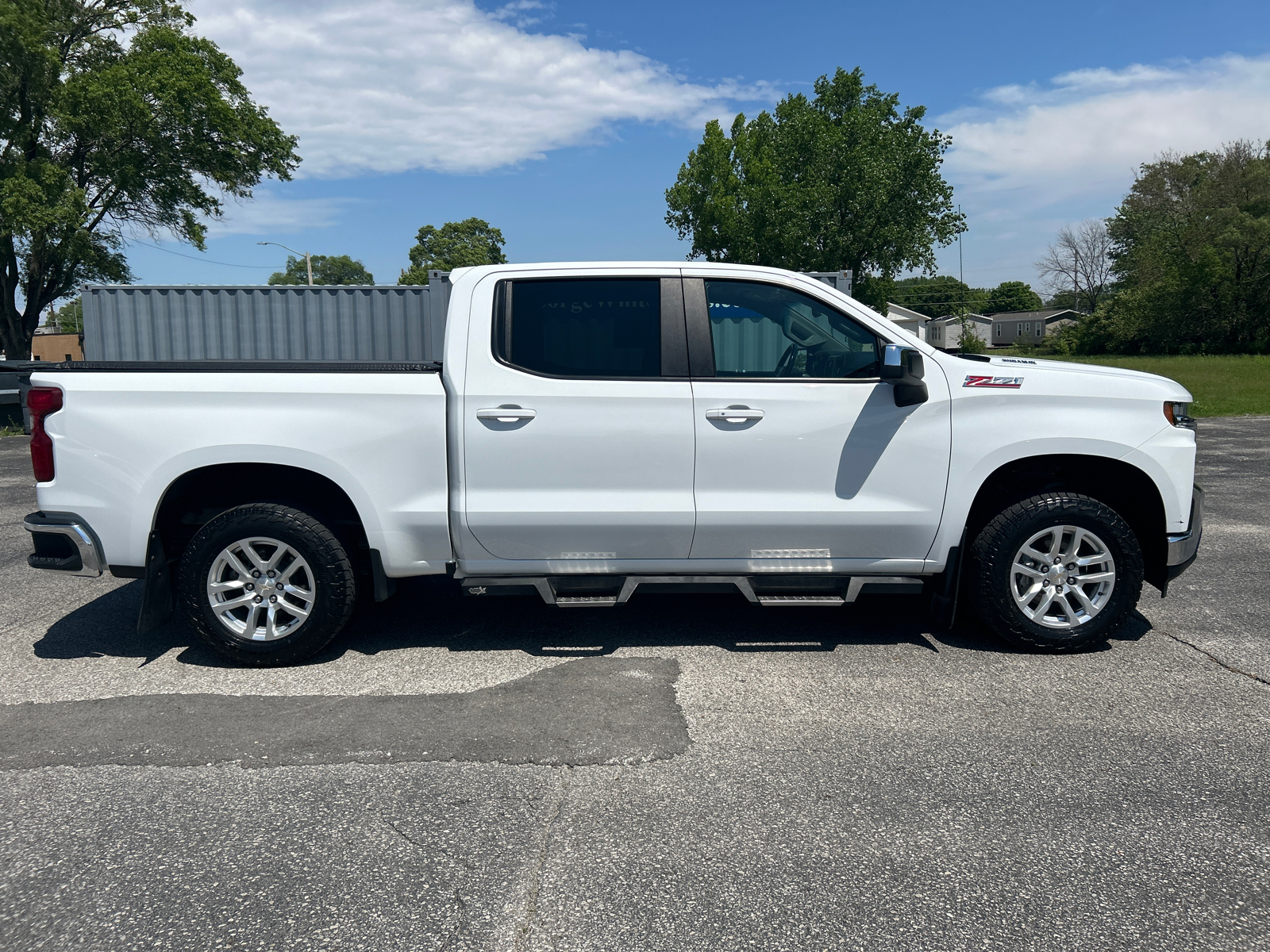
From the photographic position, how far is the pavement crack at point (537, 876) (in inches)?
97.8

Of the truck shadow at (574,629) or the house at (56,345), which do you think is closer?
the truck shadow at (574,629)

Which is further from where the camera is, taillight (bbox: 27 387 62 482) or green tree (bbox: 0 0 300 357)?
green tree (bbox: 0 0 300 357)

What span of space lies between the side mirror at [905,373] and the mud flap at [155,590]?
372 centimetres

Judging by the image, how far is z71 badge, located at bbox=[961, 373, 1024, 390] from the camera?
178 inches

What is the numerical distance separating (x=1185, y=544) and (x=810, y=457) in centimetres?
200

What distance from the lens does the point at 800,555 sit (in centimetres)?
458

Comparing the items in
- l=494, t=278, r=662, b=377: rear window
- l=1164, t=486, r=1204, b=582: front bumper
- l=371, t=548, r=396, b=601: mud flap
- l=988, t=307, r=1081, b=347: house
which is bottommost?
l=371, t=548, r=396, b=601: mud flap

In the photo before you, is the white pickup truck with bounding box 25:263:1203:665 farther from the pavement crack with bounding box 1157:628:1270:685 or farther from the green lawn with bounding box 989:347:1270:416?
the green lawn with bounding box 989:347:1270:416

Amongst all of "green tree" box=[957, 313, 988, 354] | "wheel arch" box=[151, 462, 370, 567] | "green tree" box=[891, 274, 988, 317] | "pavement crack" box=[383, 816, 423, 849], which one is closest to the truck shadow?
"wheel arch" box=[151, 462, 370, 567]

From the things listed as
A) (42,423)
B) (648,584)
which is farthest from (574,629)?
(42,423)

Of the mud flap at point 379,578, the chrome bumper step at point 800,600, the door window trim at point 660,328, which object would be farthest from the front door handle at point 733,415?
the mud flap at point 379,578

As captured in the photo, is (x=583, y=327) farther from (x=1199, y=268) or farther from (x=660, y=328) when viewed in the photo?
(x=1199, y=268)

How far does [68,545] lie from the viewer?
4406 millimetres

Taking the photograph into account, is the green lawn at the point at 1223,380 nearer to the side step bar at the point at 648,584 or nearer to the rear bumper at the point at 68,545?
the side step bar at the point at 648,584
